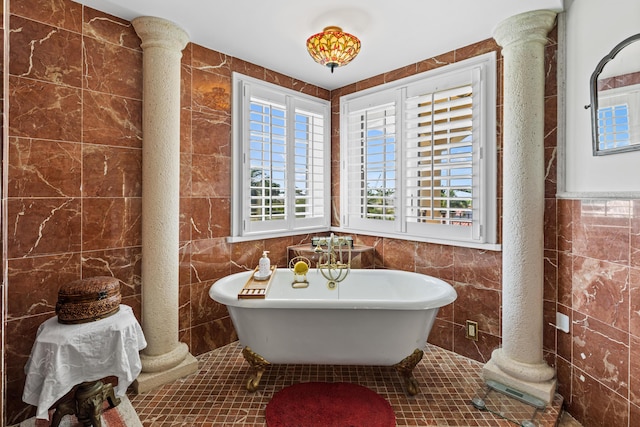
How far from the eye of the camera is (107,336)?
1771mm

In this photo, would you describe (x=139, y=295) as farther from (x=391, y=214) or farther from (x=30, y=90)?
(x=391, y=214)

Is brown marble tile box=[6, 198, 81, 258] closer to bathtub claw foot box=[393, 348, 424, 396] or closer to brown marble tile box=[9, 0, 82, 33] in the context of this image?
brown marble tile box=[9, 0, 82, 33]

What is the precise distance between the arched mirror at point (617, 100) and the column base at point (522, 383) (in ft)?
4.73

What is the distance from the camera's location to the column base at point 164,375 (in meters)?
2.21

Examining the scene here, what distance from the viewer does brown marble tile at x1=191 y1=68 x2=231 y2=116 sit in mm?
2637

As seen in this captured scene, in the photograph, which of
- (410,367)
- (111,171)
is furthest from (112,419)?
(410,367)

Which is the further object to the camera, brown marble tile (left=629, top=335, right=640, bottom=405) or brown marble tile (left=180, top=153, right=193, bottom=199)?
brown marble tile (left=180, top=153, right=193, bottom=199)

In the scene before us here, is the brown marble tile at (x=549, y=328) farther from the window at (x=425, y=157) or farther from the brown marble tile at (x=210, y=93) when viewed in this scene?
the brown marble tile at (x=210, y=93)

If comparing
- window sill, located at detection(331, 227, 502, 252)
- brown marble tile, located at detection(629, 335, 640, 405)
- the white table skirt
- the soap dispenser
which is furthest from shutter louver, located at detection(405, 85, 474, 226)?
the white table skirt

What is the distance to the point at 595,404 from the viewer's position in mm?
1894

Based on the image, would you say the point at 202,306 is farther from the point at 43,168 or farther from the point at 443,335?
the point at 443,335

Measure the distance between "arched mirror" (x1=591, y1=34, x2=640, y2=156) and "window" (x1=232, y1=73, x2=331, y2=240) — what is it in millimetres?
2292

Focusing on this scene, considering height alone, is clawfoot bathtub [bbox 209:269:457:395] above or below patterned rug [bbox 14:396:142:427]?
above

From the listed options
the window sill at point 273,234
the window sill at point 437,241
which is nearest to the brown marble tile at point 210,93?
the window sill at point 273,234
